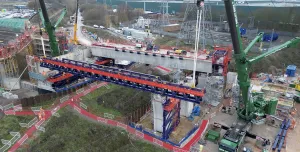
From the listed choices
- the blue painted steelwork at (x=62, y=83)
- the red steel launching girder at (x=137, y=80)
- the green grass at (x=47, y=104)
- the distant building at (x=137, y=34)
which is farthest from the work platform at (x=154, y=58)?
the distant building at (x=137, y=34)

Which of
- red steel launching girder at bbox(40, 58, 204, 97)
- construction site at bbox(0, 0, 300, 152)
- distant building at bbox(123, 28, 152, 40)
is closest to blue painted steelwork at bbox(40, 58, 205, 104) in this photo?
construction site at bbox(0, 0, 300, 152)

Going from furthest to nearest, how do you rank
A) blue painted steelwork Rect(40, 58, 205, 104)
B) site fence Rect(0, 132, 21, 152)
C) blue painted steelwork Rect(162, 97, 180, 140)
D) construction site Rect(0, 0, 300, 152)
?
blue painted steelwork Rect(162, 97, 180, 140)
construction site Rect(0, 0, 300, 152)
site fence Rect(0, 132, 21, 152)
blue painted steelwork Rect(40, 58, 205, 104)

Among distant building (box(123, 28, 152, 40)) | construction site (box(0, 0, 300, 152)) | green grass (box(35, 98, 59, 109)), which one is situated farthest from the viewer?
distant building (box(123, 28, 152, 40))

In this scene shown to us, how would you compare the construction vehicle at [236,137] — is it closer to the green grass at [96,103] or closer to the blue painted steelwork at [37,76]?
the green grass at [96,103]

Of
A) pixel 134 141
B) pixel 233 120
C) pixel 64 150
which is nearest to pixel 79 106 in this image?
pixel 64 150

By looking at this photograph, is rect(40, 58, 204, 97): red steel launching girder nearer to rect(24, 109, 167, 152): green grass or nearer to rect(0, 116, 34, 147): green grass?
rect(24, 109, 167, 152): green grass

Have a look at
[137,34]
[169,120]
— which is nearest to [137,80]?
[169,120]

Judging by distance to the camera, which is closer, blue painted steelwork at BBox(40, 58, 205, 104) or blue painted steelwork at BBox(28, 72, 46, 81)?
blue painted steelwork at BBox(40, 58, 205, 104)

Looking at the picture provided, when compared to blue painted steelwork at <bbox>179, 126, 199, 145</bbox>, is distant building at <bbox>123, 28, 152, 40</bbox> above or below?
above

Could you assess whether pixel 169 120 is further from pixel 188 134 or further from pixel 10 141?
pixel 10 141
